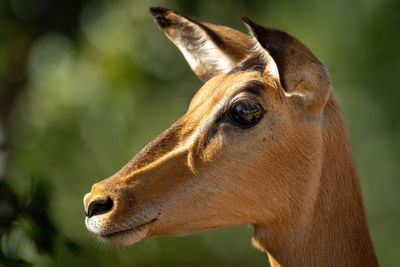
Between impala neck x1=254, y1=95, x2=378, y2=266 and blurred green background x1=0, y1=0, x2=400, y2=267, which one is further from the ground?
impala neck x1=254, y1=95, x2=378, y2=266

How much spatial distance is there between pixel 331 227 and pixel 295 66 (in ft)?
3.60

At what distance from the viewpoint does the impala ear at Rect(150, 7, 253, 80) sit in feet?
16.4

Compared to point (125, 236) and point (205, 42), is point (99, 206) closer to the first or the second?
point (125, 236)

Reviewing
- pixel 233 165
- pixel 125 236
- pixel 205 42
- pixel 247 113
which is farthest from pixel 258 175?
pixel 205 42

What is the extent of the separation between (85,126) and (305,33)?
600 cm

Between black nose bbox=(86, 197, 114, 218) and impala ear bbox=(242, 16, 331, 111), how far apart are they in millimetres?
1243

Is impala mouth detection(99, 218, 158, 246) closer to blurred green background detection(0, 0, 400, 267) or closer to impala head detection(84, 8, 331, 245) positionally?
impala head detection(84, 8, 331, 245)

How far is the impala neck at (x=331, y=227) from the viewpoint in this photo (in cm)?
426

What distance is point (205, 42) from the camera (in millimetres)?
5098

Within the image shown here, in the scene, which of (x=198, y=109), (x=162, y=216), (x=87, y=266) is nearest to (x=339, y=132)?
(x=198, y=109)

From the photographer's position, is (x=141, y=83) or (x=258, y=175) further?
(x=141, y=83)

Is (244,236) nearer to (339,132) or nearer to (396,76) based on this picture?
(396,76)

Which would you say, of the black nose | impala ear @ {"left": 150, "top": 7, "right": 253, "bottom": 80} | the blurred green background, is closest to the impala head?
the black nose

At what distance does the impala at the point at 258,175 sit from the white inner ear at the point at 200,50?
2.19 feet
